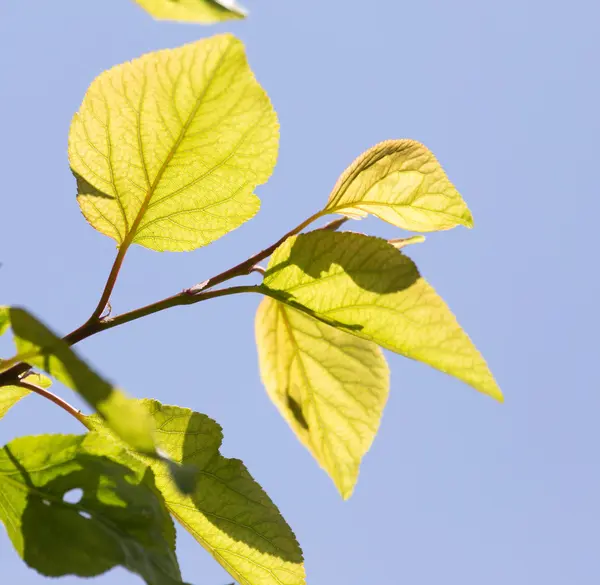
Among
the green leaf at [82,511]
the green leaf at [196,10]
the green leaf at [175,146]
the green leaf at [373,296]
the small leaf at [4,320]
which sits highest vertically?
the green leaf at [175,146]

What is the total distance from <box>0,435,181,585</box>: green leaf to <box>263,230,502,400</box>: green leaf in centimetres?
29

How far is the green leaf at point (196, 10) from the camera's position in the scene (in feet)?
2.18

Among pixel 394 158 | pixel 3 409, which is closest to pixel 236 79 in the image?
pixel 394 158

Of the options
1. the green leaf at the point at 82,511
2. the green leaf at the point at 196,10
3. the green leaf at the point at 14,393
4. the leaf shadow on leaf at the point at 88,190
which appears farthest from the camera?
the green leaf at the point at 14,393

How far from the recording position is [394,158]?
3.45 ft

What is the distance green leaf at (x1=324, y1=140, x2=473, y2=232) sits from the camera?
41.0 inches

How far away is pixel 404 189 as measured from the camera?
1058mm

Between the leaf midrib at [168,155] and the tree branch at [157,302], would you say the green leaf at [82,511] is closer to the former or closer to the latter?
the tree branch at [157,302]

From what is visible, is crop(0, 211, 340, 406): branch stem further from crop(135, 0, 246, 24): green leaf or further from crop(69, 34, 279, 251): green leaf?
crop(135, 0, 246, 24): green leaf

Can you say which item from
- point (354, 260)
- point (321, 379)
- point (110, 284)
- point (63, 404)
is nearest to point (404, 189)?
point (354, 260)

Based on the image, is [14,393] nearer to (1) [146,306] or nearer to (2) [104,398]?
(1) [146,306]

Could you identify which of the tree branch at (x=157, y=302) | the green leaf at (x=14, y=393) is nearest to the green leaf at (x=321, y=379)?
the tree branch at (x=157, y=302)

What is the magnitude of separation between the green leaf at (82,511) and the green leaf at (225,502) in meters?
0.14

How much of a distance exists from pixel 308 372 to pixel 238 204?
267 millimetres
